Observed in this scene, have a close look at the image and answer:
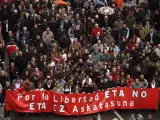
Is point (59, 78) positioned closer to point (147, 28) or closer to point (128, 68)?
point (128, 68)

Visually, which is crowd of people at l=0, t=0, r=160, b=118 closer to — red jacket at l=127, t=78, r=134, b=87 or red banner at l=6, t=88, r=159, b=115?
red jacket at l=127, t=78, r=134, b=87

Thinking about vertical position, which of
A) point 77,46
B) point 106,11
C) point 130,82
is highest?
point 106,11

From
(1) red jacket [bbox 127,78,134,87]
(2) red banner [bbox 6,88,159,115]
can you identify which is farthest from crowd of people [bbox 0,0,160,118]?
(2) red banner [bbox 6,88,159,115]

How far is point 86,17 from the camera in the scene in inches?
1090

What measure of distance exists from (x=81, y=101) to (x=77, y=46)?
3932mm

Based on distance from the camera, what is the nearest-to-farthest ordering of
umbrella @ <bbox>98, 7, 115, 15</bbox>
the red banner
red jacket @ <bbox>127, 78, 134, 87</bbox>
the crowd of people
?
the red banner
red jacket @ <bbox>127, 78, 134, 87</bbox>
the crowd of people
umbrella @ <bbox>98, 7, 115, 15</bbox>

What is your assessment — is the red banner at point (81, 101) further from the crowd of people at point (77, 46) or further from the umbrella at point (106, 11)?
the umbrella at point (106, 11)

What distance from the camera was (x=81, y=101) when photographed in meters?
22.6

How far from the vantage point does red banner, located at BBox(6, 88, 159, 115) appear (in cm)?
2248

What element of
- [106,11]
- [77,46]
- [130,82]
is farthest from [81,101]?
[106,11]

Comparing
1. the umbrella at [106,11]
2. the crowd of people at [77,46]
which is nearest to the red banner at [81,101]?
the crowd of people at [77,46]

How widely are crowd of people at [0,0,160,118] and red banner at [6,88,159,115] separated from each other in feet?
1.16

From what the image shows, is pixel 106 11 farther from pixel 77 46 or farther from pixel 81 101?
pixel 81 101

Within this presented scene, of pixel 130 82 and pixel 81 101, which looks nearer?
pixel 81 101
